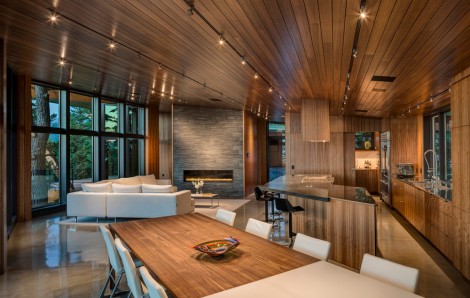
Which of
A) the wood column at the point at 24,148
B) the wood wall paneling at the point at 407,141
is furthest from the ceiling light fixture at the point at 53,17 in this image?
the wood wall paneling at the point at 407,141

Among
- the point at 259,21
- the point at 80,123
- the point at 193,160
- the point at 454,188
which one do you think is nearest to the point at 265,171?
the point at 193,160

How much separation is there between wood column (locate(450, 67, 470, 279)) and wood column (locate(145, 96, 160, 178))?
31.5 feet

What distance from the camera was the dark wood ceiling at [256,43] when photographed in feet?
9.59

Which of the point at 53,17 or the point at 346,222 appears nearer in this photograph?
the point at 53,17

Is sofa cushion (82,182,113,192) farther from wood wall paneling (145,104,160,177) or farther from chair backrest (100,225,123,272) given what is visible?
chair backrest (100,225,123,272)

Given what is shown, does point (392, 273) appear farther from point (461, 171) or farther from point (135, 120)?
point (135, 120)

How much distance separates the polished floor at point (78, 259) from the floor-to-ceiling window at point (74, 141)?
1.61m

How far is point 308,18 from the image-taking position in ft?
9.98

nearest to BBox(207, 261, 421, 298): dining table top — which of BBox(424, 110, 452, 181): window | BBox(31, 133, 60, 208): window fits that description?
BBox(424, 110, 452, 181): window

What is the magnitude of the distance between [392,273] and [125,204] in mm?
6062

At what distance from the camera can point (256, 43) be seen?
3945 millimetres

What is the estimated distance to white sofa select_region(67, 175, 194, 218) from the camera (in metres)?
6.82

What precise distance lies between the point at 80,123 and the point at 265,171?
306 inches

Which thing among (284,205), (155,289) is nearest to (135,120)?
(284,205)
